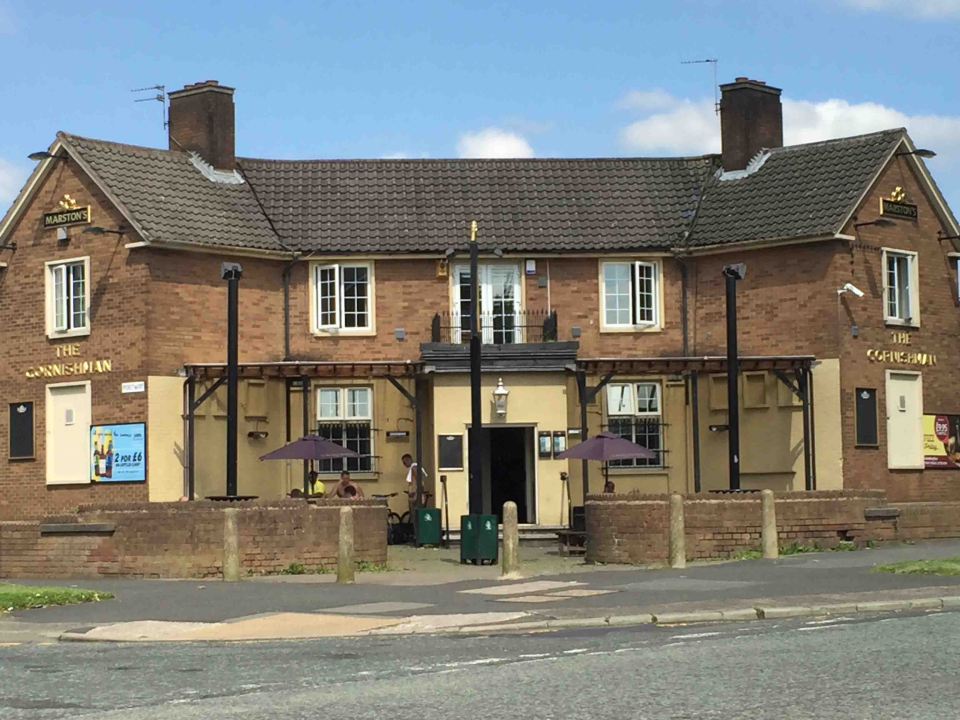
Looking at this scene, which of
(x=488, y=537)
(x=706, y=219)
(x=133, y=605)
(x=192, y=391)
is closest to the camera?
(x=133, y=605)

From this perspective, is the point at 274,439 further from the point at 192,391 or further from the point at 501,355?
the point at 501,355

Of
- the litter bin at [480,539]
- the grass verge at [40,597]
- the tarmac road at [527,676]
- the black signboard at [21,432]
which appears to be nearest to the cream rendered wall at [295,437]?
the black signboard at [21,432]

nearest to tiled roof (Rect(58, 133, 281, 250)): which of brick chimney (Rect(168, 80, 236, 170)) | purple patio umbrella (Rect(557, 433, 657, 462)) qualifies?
brick chimney (Rect(168, 80, 236, 170))

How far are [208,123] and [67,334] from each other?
6070mm

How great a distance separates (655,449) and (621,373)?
189 cm

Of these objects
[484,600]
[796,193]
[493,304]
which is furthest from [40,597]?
[796,193]

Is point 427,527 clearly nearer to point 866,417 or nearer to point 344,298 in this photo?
point 344,298

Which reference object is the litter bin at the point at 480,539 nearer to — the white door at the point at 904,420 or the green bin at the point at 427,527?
the green bin at the point at 427,527

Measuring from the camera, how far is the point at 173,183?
120ft

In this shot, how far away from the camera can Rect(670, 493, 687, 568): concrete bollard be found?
2489cm

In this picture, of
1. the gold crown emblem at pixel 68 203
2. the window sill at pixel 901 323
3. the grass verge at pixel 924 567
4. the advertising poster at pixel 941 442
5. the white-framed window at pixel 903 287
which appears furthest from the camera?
the advertising poster at pixel 941 442

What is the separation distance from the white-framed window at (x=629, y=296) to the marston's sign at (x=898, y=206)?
5170mm

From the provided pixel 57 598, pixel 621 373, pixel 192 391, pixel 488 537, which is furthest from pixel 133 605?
pixel 621 373

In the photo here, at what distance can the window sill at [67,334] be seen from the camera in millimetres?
35562
